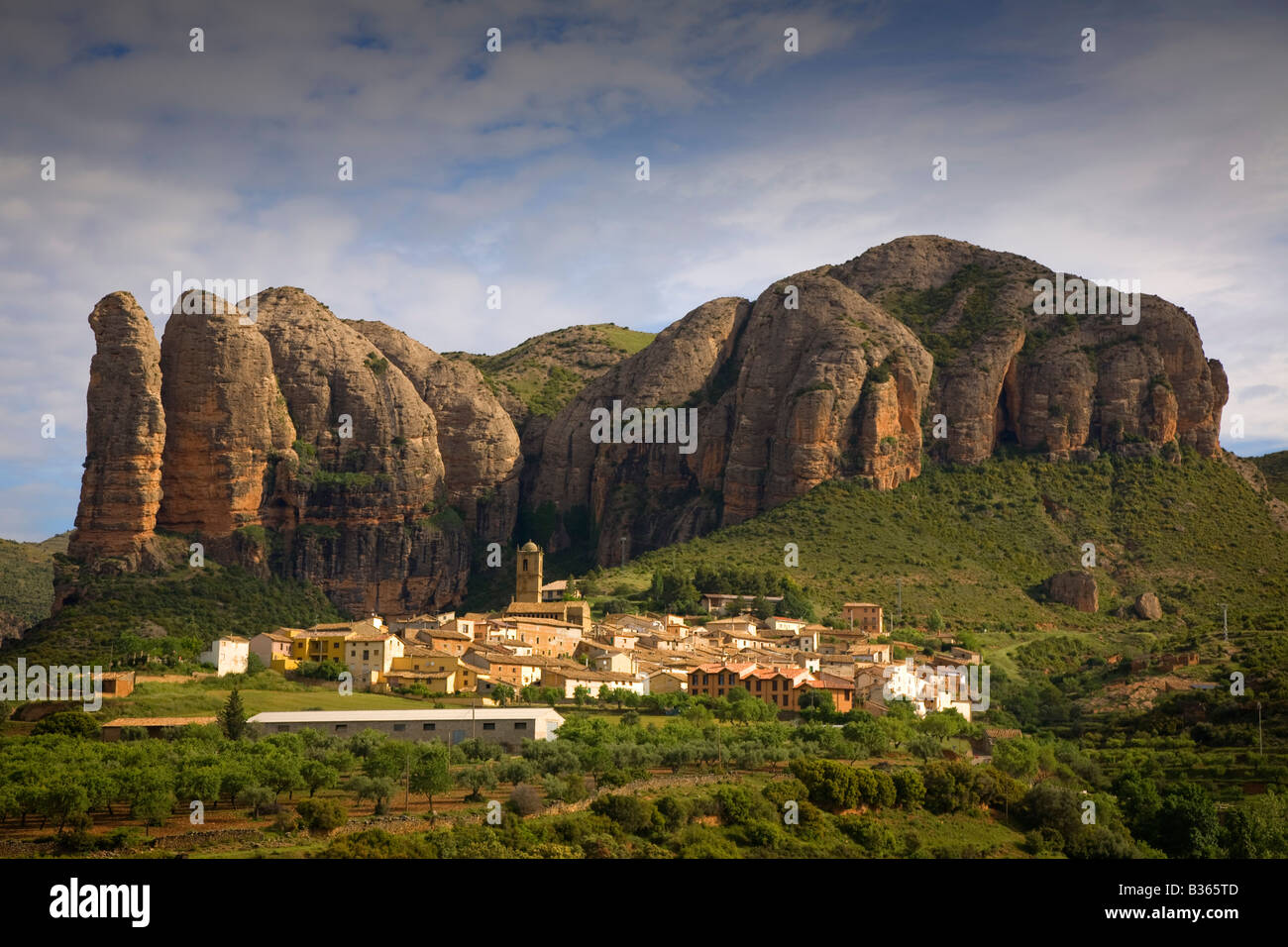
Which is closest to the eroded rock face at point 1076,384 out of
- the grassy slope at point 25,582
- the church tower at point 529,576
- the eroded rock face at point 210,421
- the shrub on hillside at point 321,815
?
the church tower at point 529,576

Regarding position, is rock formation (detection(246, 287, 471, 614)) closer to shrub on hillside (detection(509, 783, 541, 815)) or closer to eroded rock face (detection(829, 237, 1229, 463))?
eroded rock face (detection(829, 237, 1229, 463))

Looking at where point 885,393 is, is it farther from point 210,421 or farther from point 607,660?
point 210,421

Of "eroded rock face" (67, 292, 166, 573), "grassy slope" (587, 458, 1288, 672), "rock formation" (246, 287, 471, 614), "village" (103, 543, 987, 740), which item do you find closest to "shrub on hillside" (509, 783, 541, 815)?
"village" (103, 543, 987, 740)

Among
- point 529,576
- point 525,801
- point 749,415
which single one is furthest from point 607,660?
point 749,415

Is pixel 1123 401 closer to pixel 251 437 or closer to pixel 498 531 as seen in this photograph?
pixel 498 531

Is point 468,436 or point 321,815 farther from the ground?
point 468,436

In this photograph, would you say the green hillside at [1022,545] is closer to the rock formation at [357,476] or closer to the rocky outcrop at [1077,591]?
the rocky outcrop at [1077,591]
